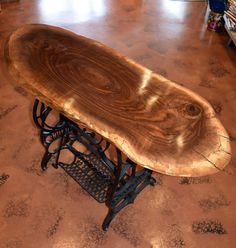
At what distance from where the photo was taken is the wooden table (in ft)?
3.26

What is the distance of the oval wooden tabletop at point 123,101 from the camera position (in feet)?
3.24

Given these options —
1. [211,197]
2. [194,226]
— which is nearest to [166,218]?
[194,226]

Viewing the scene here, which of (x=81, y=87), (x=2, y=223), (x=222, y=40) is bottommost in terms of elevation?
(x=2, y=223)

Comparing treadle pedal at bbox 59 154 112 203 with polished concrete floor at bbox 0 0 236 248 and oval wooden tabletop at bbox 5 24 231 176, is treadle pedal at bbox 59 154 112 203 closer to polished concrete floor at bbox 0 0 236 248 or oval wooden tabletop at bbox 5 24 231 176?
polished concrete floor at bbox 0 0 236 248

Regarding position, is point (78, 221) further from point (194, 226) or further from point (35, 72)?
point (35, 72)

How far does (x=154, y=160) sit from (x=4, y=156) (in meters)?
1.12

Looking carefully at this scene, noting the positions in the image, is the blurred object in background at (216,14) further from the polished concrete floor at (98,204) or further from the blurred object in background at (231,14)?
the polished concrete floor at (98,204)

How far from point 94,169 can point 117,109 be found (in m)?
0.54

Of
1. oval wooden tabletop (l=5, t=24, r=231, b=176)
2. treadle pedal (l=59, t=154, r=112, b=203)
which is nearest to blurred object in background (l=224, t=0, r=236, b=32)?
oval wooden tabletop (l=5, t=24, r=231, b=176)

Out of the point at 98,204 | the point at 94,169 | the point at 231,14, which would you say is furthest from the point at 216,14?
the point at 98,204

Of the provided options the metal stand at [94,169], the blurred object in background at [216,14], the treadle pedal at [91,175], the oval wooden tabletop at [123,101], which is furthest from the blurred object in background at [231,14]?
the treadle pedal at [91,175]

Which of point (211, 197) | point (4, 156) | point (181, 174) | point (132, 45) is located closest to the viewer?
point (181, 174)

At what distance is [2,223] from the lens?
141 cm

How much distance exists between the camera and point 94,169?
154 cm
